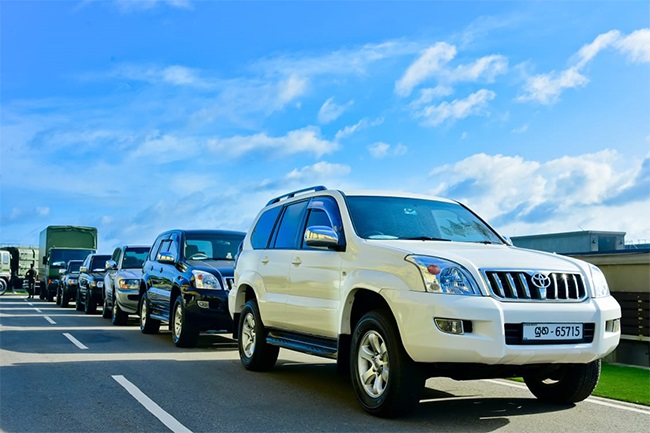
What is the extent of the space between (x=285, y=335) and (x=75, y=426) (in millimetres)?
2739

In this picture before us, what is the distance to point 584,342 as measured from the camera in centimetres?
613

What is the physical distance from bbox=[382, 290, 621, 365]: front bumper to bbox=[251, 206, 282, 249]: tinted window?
3331 mm

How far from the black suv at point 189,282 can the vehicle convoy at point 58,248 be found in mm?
18529

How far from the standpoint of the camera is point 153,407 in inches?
266

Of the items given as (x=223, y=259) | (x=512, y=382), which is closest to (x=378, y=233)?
(x=512, y=382)

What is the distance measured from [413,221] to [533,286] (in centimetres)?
168

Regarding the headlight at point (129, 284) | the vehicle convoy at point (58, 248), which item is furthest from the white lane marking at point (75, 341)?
the vehicle convoy at point (58, 248)

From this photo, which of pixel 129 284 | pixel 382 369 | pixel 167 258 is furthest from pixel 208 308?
pixel 382 369

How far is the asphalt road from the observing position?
6105 millimetres

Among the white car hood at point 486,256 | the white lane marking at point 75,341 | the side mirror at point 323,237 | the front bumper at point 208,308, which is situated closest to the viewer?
the white car hood at point 486,256

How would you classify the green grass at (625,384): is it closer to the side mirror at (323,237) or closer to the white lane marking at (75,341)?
the side mirror at (323,237)

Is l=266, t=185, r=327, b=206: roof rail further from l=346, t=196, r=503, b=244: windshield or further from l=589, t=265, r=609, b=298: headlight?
l=589, t=265, r=609, b=298: headlight

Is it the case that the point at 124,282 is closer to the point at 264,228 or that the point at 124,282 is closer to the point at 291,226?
the point at 264,228

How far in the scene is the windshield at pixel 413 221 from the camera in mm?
7129
